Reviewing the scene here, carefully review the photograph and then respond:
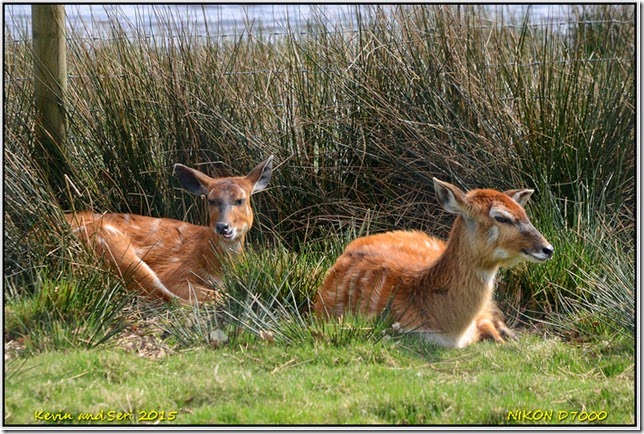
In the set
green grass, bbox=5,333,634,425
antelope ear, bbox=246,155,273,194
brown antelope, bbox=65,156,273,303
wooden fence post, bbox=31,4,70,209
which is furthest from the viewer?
wooden fence post, bbox=31,4,70,209

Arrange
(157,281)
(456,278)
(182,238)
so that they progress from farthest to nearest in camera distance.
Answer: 1. (182,238)
2. (157,281)
3. (456,278)

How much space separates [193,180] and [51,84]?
5.30 ft

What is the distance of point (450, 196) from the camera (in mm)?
7508

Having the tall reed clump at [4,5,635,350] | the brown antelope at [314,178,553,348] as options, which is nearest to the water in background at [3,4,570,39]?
the tall reed clump at [4,5,635,350]

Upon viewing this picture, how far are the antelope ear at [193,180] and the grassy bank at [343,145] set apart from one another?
1.71ft

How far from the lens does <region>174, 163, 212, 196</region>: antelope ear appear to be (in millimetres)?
8828

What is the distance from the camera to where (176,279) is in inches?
356

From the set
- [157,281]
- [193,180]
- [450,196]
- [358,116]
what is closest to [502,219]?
[450,196]

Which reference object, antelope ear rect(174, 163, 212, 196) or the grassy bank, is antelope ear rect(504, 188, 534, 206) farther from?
antelope ear rect(174, 163, 212, 196)

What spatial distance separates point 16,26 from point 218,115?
2.26m

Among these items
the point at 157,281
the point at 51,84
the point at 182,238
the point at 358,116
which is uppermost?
the point at 51,84

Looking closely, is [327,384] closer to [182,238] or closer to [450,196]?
[450,196]

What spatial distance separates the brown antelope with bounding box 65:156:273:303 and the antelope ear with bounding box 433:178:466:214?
181 cm

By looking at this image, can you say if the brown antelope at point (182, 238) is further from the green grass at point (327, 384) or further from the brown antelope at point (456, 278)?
the green grass at point (327, 384)
